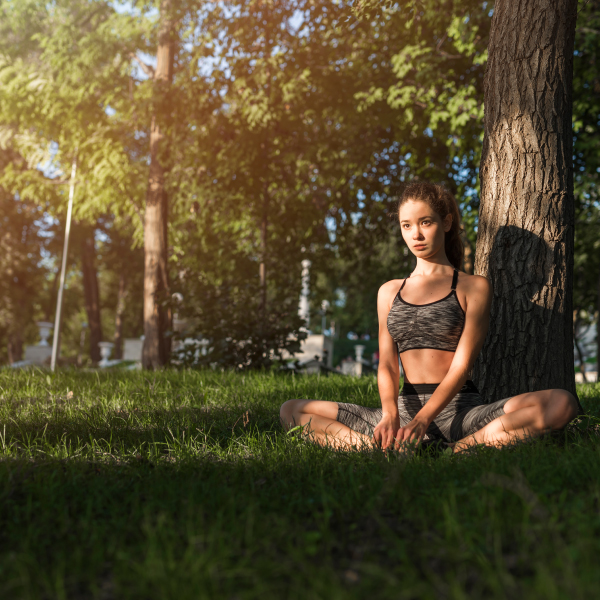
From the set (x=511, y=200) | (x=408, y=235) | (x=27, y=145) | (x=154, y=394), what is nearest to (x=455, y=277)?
(x=408, y=235)

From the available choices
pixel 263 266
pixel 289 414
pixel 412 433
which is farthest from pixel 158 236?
pixel 412 433

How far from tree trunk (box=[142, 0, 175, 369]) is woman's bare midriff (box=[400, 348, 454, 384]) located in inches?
343

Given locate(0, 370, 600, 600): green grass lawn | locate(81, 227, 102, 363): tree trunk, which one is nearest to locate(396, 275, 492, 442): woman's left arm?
locate(0, 370, 600, 600): green grass lawn

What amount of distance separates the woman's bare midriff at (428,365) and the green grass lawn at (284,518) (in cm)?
66

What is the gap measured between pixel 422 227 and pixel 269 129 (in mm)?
7268

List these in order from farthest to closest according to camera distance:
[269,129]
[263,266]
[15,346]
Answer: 1. [15,346]
2. [269,129]
3. [263,266]

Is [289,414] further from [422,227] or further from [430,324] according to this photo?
[422,227]

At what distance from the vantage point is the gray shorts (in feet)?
10.8

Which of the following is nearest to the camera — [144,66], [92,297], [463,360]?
[463,360]

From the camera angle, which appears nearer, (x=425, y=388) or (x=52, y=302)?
(x=425, y=388)

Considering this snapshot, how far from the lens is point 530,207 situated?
408cm

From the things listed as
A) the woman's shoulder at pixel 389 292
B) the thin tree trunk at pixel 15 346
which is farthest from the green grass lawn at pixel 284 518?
the thin tree trunk at pixel 15 346

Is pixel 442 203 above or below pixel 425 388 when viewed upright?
above

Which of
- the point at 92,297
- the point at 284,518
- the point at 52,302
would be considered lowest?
the point at 284,518
